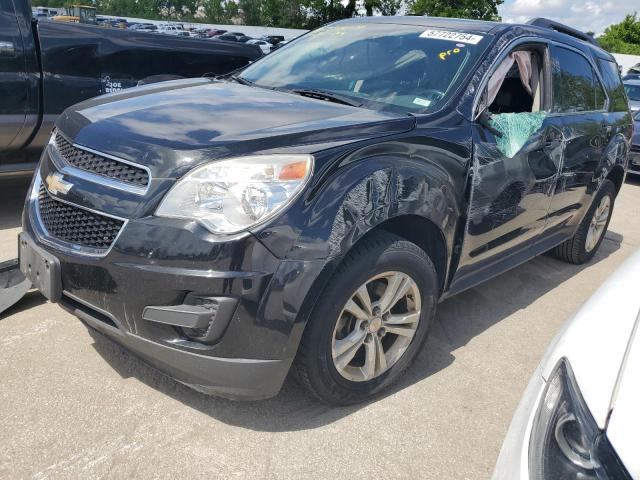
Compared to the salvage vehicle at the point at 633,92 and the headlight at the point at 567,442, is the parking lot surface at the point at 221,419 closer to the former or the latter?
the headlight at the point at 567,442

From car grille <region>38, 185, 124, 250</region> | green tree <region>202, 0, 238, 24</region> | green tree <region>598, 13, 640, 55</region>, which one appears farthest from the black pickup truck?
green tree <region>202, 0, 238, 24</region>

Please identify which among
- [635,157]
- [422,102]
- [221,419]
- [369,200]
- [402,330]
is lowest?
[221,419]

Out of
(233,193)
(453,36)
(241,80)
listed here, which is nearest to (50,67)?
(241,80)

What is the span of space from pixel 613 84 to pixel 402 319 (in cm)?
331

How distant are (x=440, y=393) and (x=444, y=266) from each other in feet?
2.04

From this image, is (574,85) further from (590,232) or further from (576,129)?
(590,232)

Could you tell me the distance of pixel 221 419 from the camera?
249 cm

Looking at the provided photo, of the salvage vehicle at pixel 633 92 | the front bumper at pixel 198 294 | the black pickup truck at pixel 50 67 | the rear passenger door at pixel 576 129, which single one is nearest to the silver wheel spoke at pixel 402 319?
the front bumper at pixel 198 294

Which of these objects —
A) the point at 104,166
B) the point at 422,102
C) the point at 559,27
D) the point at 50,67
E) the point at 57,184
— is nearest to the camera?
the point at 104,166

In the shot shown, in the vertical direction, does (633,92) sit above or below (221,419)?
above

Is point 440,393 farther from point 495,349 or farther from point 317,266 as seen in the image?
point 317,266

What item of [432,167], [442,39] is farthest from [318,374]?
[442,39]

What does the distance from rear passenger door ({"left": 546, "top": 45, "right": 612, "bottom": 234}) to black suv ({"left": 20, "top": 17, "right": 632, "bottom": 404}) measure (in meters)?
0.24

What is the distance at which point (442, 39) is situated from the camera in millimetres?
3250
